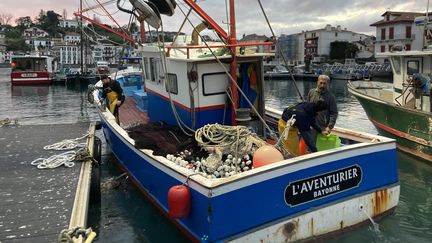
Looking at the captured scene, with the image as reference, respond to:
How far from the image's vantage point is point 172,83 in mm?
8734

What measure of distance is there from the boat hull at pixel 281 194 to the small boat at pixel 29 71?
134 feet

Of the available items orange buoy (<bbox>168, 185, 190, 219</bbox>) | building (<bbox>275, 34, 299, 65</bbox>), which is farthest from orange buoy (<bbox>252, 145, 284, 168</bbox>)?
building (<bbox>275, 34, 299, 65</bbox>)

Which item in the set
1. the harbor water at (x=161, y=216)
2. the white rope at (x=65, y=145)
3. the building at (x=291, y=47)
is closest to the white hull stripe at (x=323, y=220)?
the harbor water at (x=161, y=216)

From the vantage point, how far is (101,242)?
6672 mm

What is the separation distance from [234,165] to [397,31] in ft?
207

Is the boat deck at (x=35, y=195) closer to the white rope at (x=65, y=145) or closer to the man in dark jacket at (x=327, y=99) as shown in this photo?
the white rope at (x=65, y=145)

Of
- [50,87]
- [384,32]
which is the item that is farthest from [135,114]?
[384,32]

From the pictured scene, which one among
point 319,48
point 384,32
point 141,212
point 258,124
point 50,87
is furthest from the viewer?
point 319,48

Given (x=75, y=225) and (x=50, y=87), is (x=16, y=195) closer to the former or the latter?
(x=75, y=225)

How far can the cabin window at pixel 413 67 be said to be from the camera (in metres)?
13.1

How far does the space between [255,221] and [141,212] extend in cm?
324

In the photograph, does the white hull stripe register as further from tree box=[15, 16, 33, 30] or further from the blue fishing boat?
tree box=[15, 16, 33, 30]

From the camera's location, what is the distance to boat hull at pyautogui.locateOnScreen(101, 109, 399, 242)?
4977mm

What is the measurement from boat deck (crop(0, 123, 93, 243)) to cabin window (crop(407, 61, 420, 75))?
33.1ft
